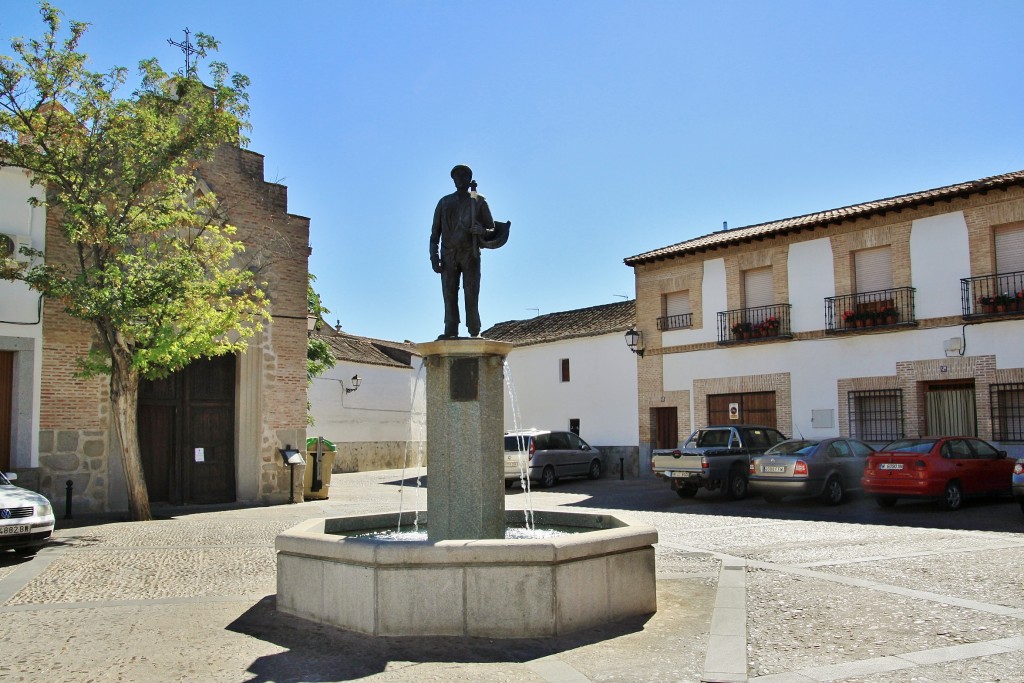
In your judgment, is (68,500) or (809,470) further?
(809,470)

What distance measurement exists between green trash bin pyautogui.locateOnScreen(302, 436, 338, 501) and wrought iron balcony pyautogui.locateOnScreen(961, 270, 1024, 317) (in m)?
14.3

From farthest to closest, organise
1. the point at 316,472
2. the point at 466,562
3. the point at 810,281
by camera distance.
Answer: the point at 810,281
the point at 316,472
the point at 466,562

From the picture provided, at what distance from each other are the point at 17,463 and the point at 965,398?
61.6 feet

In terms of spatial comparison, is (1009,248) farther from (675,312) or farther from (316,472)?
(316,472)

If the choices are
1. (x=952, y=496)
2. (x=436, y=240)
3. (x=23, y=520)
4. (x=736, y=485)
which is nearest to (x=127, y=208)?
(x=23, y=520)

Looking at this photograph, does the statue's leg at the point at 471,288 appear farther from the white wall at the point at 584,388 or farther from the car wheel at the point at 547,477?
the white wall at the point at 584,388

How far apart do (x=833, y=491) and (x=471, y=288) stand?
10855 mm

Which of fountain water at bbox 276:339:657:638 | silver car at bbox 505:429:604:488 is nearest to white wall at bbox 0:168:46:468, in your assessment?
fountain water at bbox 276:339:657:638

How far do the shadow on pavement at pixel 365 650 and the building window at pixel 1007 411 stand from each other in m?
14.4

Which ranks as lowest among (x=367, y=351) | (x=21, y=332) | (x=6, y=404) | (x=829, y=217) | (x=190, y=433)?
(x=190, y=433)

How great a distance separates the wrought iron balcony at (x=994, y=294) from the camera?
684 inches

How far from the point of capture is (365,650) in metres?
A: 5.60

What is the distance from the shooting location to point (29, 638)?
602 centimetres

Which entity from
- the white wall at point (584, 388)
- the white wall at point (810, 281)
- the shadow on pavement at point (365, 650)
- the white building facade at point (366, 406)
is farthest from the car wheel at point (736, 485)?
the white building facade at point (366, 406)
